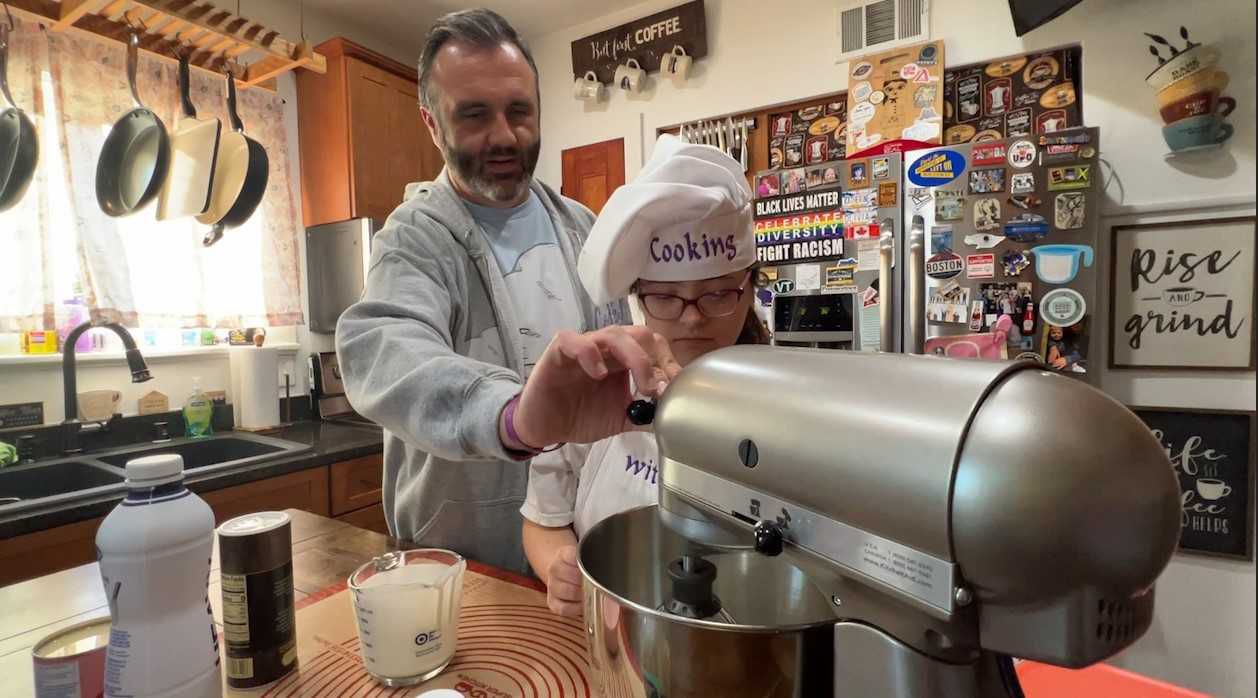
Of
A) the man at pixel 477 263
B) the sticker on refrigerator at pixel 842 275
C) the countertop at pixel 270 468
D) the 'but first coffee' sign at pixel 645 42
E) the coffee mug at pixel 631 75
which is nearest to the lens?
the man at pixel 477 263

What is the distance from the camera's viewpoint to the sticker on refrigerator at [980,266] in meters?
1.82

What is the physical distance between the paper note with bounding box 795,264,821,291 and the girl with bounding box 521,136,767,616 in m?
1.29

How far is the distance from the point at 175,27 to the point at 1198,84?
2833mm

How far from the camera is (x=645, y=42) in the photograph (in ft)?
9.46

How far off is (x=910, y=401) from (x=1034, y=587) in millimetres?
83

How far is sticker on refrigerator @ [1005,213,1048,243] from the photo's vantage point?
177 centimetres

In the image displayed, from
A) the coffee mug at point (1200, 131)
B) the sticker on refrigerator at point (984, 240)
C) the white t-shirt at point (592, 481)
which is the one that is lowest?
the white t-shirt at point (592, 481)

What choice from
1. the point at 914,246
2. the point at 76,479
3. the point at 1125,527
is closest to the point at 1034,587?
the point at 1125,527

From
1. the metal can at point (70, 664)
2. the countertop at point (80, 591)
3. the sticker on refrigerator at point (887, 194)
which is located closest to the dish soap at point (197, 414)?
the countertop at point (80, 591)

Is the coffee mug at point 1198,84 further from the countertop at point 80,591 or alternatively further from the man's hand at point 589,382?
the countertop at point 80,591

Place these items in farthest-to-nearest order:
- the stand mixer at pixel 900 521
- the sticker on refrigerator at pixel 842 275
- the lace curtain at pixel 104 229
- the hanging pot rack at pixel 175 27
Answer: the sticker on refrigerator at pixel 842 275
the lace curtain at pixel 104 229
the hanging pot rack at pixel 175 27
the stand mixer at pixel 900 521

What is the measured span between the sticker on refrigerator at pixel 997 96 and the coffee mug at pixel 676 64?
119 centimetres

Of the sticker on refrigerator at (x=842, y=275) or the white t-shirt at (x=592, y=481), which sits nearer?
the white t-shirt at (x=592, y=481)

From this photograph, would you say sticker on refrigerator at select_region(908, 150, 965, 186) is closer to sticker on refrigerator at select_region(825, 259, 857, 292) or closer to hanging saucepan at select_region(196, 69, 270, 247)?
sticker on refrigerator at select_region(825, 259, 857, 292)
